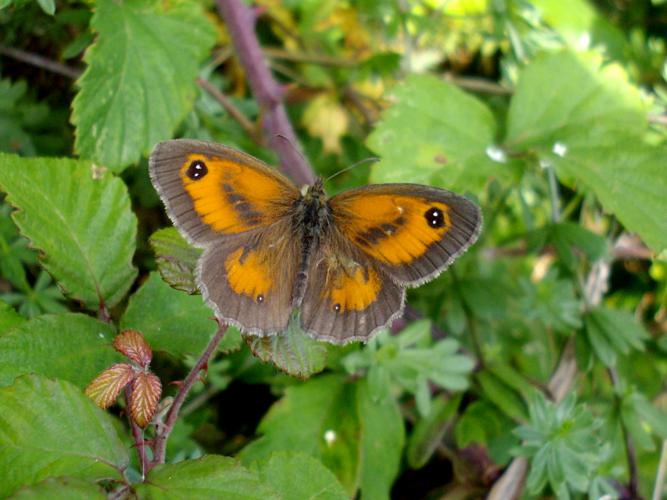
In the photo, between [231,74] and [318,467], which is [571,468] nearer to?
[318,467]

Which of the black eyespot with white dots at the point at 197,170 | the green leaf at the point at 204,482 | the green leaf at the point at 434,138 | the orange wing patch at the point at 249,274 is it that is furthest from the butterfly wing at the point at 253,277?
the green leaf at the point at 434,138

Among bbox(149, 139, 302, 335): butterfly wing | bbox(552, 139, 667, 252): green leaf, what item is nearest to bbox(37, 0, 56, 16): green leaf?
bbox(149, 139, 302, 335): butterfly wing

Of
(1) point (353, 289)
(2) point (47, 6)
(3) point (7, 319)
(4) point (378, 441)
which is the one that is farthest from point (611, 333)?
(2) point (47, 6)

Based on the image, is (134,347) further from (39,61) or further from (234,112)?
(39,61)

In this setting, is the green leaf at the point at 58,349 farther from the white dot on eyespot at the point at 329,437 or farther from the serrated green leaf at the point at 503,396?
the serrated green leaf at the point at 503,396

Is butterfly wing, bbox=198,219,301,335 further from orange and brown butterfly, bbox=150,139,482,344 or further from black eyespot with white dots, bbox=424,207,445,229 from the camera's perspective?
black eyespot with white dots, bbox=424,207,445,229

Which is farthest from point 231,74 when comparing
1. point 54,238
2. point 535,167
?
point 54,238
